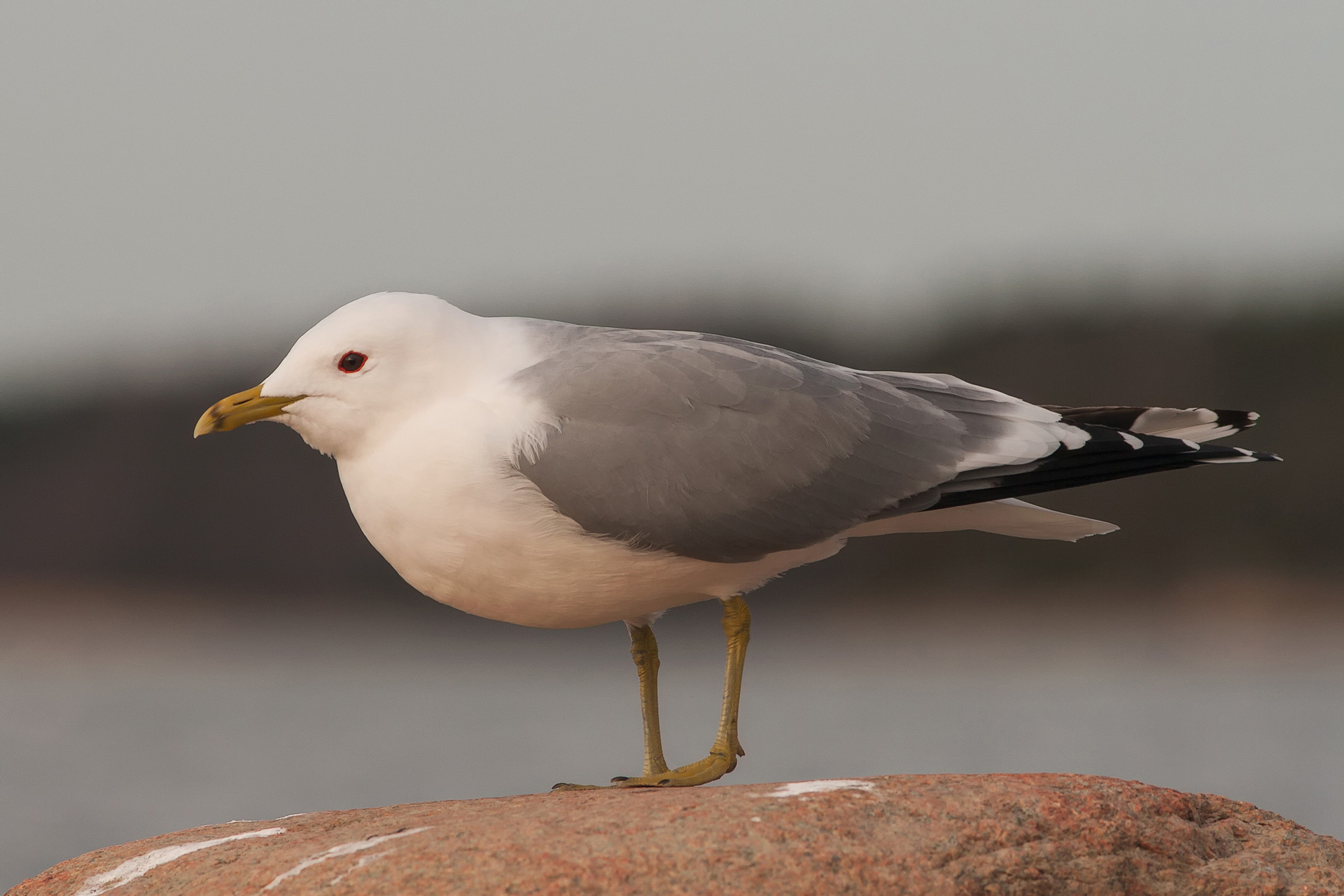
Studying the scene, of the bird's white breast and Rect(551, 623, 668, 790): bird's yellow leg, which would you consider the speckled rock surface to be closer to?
the bird's white breast

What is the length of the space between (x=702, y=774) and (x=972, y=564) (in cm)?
2211

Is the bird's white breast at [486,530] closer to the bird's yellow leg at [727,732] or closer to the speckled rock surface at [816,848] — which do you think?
the bird's yellow leg at [727,732]

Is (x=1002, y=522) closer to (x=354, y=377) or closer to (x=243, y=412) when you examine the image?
(x=354, y=377)

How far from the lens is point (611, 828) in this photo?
14.1ft

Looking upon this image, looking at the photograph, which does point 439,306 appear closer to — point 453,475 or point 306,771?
point 453,475

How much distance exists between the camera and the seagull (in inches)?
197

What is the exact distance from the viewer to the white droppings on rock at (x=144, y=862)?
5.02 m

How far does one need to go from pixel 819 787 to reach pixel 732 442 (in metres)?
1.46

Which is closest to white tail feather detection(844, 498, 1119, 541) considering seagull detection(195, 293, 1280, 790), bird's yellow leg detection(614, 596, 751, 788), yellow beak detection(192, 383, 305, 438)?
seagull detection(195, 293, 1280, 790)

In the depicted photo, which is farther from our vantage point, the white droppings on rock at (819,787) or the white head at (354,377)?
the white head at (354,377)

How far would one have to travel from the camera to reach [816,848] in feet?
13.6

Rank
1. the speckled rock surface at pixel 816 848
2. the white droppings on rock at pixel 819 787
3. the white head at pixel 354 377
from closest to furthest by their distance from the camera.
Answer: the speckled rock surface at pixel 816 848
the white droppings on rock at pixel 819 787
the white head at pixel 354 377

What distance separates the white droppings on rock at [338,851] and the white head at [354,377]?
1.60 metres

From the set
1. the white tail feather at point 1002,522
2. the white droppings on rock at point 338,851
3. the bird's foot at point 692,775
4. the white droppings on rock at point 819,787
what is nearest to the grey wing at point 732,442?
the white tail feather at point 1002,522
